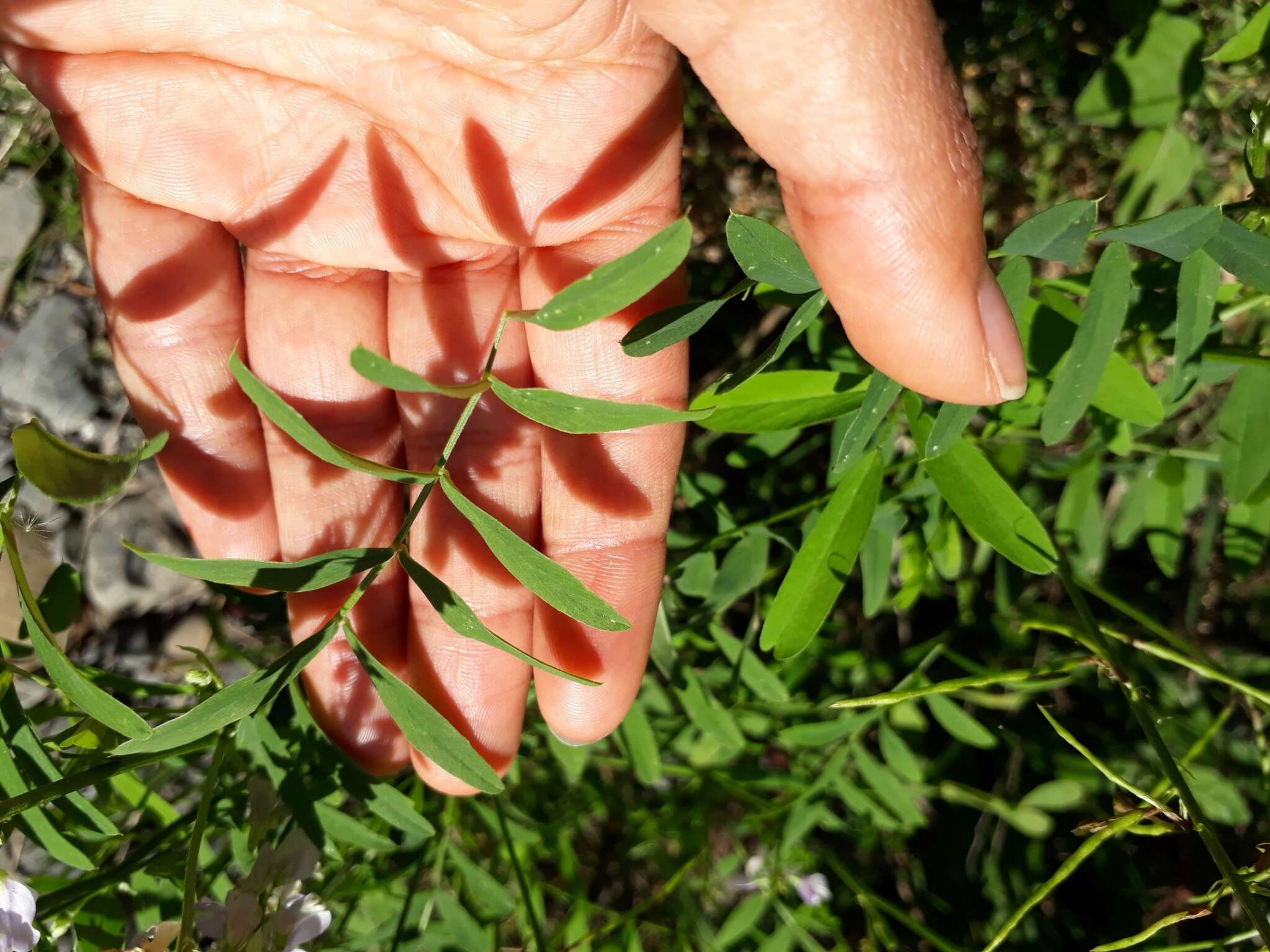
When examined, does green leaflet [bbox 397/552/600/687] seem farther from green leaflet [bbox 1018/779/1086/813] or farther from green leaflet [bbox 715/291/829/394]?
green leaflet [bbox 1018/779/1086/813]

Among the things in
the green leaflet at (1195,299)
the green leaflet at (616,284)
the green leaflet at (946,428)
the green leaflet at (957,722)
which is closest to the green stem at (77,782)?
the green leaflet at (616,284)

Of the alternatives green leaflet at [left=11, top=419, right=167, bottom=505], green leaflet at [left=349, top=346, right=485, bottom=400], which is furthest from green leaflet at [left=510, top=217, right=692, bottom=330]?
green leaflet at [left=11, top=419, right=167, bottom=505]

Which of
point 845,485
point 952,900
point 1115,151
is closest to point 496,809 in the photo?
point 845,485

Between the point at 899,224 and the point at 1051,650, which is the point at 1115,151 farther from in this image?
the point at 899,224

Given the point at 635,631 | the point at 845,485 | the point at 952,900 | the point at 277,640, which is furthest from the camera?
the point at 952,900

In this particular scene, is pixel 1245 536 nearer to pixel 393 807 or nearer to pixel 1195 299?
pixel 1195 299

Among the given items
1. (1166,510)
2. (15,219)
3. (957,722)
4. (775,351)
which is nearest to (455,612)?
(775,351)
